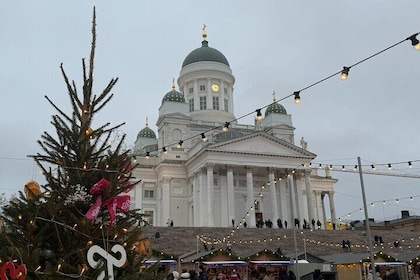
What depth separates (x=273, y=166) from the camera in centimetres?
4888

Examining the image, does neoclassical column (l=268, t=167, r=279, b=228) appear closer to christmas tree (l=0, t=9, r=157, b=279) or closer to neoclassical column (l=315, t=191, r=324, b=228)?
neoclassical column (l=315, t=191, r=324, b=228)

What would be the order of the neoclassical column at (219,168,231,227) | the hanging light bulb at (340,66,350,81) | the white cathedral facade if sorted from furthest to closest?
the neoclassical column at (219,168,231,227), the white cathedral facade, the hanging light bulb at (340,66,350,81)

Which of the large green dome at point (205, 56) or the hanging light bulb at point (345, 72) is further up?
the large green dome at point (205, 56)

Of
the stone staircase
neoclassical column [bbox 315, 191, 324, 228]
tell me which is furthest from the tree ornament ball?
neoclassical column [bbox 315, 191, 324, 228]

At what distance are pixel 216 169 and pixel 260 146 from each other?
18.2 feet

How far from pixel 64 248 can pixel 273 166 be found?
4351 centimetres

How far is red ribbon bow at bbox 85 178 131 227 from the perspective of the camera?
6.39 m

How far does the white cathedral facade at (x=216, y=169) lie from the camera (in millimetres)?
47156

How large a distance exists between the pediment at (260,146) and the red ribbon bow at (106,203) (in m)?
39.5

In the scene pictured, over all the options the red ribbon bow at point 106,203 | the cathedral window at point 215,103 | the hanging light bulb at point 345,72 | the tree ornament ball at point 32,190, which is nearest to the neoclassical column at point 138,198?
the cathedral window at point 215,103

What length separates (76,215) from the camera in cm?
675

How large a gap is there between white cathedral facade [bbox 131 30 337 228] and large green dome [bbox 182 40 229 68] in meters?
1.51

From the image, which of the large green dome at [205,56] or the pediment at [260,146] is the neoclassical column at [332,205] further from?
the large green dome at [205,56]

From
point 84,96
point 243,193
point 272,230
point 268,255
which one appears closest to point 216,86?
point 243,193
